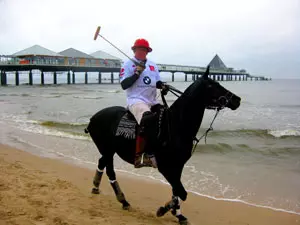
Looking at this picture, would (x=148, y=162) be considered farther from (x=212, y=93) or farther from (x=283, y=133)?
(x=283, y=133)

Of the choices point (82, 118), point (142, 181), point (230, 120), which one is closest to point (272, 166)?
point (142, 181)

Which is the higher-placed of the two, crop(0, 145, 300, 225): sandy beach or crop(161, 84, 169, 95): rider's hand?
crop(161, 84, 169, 95): rider's hand

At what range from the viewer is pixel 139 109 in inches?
181

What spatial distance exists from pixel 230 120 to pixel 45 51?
60106 millimetres

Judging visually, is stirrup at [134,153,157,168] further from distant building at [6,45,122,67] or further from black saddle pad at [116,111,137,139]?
distant building at [6,45,122,67]

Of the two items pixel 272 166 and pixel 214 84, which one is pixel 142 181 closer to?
pixel 214 84

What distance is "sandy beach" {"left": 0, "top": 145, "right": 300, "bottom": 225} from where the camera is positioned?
4089 millimetres

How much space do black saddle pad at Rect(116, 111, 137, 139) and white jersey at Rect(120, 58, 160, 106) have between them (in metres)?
0.23

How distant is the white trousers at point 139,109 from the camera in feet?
15.0

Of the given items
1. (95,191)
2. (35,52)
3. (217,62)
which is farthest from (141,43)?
(217,62)

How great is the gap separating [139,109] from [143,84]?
1.40 ft

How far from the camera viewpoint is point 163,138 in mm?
4410

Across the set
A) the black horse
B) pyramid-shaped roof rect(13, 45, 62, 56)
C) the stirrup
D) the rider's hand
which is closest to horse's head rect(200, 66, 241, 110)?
the black horse

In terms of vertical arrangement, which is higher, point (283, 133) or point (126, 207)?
point (126, 207)
